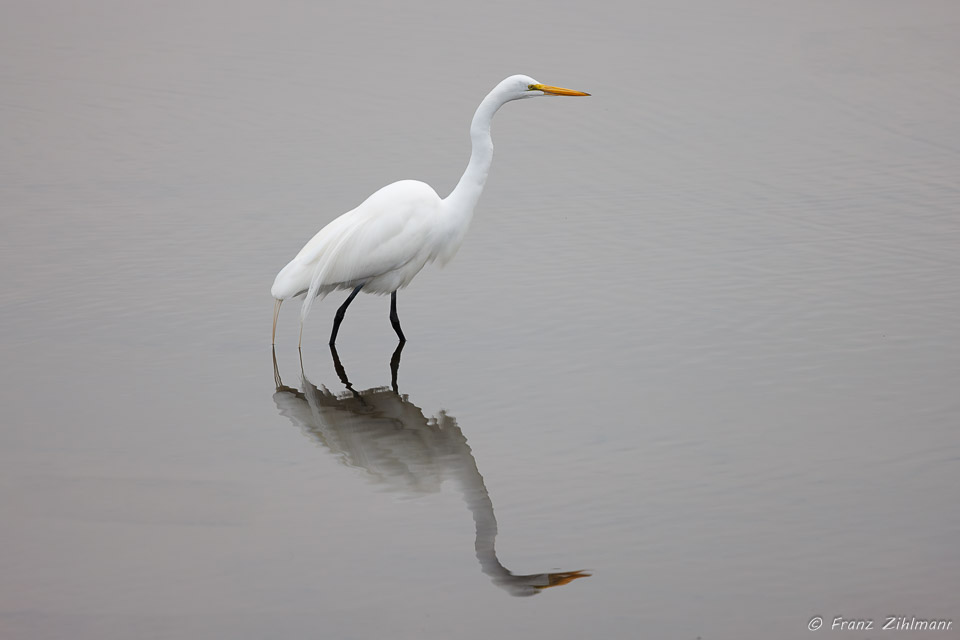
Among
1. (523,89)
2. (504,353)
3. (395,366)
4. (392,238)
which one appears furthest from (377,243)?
(523,89)

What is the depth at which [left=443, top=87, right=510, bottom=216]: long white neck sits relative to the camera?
5996mm

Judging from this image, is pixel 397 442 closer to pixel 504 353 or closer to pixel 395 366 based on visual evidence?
pixel 395 366

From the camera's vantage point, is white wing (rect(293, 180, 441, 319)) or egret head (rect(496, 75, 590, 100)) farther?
egret head (rect(496, 75, 590, 100))

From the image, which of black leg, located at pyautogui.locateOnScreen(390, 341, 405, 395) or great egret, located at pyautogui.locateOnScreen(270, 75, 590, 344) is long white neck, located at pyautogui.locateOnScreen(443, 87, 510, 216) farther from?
black leg, located at pyautogui.locateOnScreen(390, 341, 405, 395)

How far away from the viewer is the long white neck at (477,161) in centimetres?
600

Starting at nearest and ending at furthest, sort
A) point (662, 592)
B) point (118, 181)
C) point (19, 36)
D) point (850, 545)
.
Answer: point (662, 592)
point (850, 545)
point (118, 181)
point (19, 36)

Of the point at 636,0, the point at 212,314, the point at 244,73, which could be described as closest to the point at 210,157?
the point at 244,73

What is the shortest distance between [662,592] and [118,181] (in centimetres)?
615

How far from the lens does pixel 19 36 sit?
492 inches

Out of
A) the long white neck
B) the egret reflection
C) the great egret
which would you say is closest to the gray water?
the egret reflection

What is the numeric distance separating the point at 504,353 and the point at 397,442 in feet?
3.26

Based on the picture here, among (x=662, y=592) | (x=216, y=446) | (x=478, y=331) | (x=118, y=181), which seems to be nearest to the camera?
(x=662, y=592)

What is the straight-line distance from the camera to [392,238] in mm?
5895

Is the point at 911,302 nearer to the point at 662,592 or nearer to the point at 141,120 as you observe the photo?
the point at 662,592
